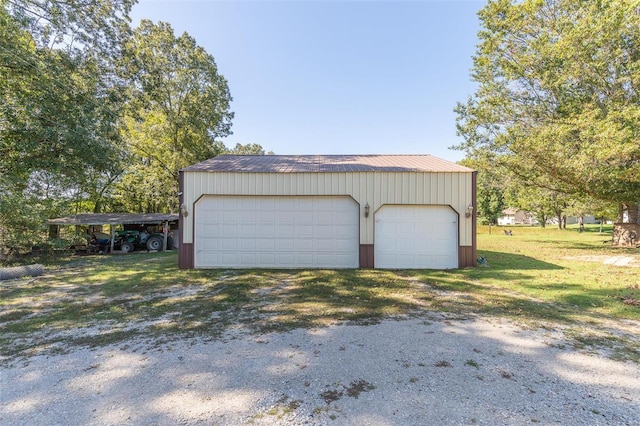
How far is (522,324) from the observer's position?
4055 millimetres

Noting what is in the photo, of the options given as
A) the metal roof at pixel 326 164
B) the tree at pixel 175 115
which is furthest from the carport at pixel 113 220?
the metal roof at pixel 326 164

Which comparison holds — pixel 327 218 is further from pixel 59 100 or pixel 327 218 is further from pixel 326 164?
pixel 59 100

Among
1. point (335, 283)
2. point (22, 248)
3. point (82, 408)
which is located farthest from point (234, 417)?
point (22, 248)

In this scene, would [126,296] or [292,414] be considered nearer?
[292,414]

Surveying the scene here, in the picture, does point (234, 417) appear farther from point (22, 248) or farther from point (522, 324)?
point (22, 248)

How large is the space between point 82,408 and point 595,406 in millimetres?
3891

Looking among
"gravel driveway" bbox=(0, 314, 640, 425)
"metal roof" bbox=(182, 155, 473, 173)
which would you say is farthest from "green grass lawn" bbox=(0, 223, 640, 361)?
"metal roof" bbox=(182, 155, 473, 173)

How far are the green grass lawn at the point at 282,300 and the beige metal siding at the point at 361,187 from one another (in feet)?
5.58

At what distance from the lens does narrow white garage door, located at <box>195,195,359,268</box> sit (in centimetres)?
855

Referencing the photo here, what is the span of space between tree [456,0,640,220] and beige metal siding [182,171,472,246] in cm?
543

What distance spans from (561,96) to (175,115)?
65.3 ft

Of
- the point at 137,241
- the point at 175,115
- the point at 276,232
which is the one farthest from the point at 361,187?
the point at 175,115

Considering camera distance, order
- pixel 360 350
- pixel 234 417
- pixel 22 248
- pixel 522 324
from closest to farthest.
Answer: pixel 234 417
pixel 360 350
pixel 522 324
pixel 22 248

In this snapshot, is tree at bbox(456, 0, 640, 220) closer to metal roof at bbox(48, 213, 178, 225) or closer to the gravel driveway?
the gravel driveway
